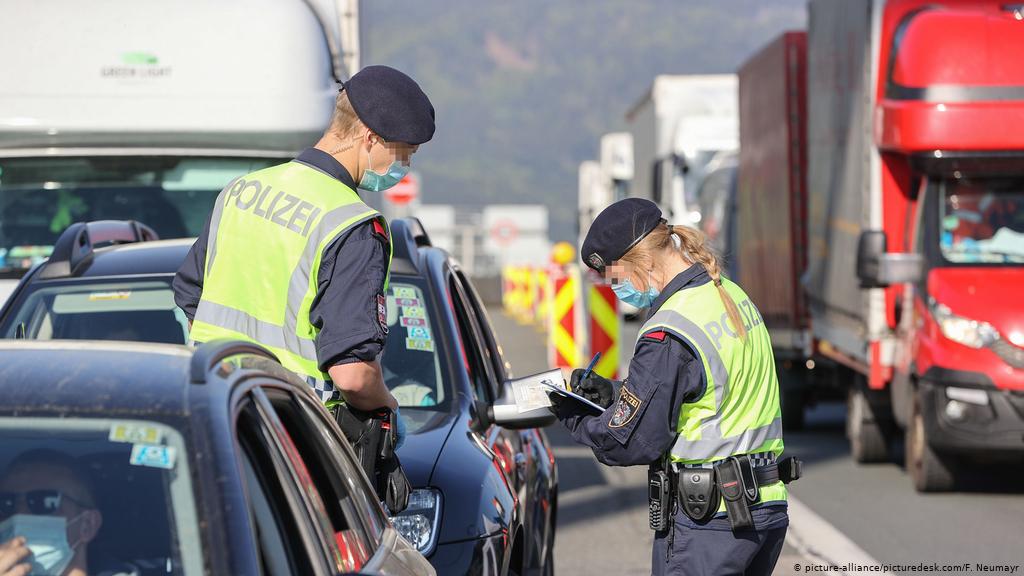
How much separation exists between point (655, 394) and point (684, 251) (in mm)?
509

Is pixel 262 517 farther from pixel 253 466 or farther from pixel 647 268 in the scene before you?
pixel 647 268

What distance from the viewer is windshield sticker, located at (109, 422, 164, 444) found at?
2920 mm

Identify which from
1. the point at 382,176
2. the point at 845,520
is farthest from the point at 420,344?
the point at 845,520

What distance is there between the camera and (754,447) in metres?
4.53

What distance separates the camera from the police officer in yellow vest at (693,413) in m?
4.42

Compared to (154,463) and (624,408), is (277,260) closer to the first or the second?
(624,408)

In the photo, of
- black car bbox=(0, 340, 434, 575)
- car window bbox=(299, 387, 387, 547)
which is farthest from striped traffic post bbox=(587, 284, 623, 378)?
black car bbox=(0, 340, 434, 575)

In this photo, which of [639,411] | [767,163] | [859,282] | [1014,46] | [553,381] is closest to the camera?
[639,411]

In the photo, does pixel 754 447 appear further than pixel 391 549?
Yes

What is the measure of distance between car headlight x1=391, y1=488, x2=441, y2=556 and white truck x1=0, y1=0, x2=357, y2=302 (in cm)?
481

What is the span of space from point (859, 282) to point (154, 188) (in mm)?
5271

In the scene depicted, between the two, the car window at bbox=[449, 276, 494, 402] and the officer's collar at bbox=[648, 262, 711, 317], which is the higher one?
the officer's collar at bbox=[648, 262, 711, 317]

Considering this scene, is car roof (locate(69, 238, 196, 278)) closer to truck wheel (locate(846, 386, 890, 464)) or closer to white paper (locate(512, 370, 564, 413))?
white paper (locate(512, 370, 564, 413))

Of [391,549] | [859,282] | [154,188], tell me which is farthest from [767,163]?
[391,549]
